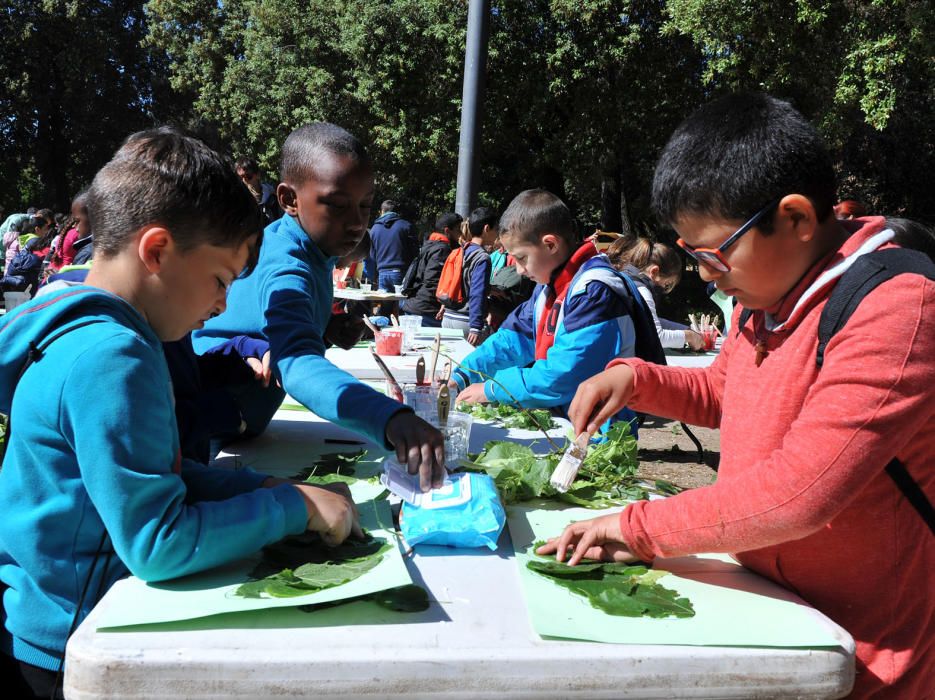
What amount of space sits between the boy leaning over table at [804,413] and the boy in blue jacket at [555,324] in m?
1.56

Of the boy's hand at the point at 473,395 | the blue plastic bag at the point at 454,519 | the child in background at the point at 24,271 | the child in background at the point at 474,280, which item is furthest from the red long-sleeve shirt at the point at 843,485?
the child in background at the point at 24,271

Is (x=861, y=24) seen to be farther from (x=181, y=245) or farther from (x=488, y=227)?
(x=181, y=245)

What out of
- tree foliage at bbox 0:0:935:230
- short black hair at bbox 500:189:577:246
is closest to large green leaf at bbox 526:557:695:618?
short black hair at bbox 500:189:577:246

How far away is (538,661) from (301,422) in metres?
1.68

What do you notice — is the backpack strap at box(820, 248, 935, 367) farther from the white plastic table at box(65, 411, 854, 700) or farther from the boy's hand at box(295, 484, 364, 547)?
the boy's hand at box(295, 484, 364, 547)

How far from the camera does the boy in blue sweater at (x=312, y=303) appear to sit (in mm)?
1802

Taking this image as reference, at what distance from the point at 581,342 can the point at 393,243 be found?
8.32m

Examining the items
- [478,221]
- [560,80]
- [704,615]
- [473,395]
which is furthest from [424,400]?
[560,80]

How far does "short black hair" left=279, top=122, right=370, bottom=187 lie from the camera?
2.63m

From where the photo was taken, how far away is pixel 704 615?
4.35ft

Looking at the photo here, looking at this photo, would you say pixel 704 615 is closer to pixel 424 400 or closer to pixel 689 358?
pixel 424 400

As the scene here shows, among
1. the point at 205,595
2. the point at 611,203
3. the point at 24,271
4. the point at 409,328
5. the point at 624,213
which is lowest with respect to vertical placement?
the point at 24,271

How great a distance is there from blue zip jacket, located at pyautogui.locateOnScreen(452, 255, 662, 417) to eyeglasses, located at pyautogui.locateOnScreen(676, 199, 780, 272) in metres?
1.58

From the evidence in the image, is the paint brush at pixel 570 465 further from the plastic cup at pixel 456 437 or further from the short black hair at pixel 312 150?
the short black hair at pixel 312 150
